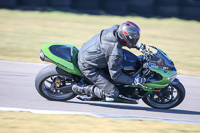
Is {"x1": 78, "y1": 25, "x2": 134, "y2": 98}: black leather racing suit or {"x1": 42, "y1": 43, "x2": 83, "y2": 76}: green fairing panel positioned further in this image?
{"x1": 42, "y1": 43, "x2": 83, "y2": 76}: green fairing panel

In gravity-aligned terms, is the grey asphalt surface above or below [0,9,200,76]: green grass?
below

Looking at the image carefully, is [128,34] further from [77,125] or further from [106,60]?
[77,125]

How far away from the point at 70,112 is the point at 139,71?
136 centimetres

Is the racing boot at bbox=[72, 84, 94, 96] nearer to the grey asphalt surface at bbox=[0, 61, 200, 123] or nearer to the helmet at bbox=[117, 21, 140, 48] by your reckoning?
the grey asphalt surface at bbox=[0, 61, 200, 123]

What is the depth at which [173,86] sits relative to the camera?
5363mm

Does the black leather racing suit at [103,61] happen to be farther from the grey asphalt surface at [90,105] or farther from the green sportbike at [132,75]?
the grey asphalt surface at [90,105]

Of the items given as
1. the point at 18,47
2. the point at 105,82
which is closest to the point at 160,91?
the point at 105,82

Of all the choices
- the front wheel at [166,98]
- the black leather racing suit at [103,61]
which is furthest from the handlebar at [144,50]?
the front wheel at [166,98]

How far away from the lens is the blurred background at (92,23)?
423 inches

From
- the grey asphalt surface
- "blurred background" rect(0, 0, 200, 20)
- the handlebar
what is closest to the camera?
the handlebar

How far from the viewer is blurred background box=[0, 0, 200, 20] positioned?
711 inches

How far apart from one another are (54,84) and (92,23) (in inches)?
447

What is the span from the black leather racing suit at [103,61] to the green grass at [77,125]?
26.7 inches

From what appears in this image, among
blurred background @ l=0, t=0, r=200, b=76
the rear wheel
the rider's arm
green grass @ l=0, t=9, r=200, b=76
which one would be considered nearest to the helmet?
the rider's arm
